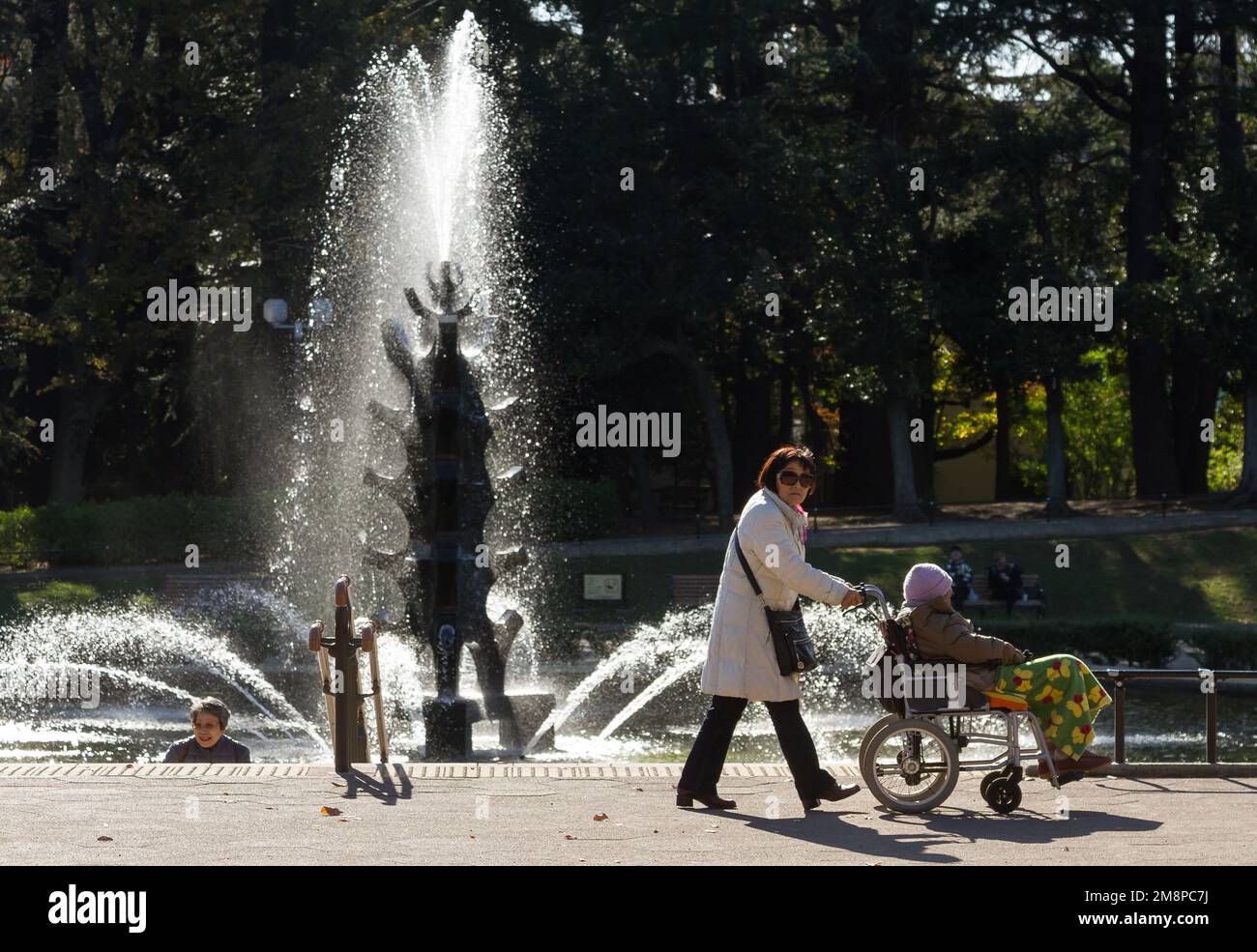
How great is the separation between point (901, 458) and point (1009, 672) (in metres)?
29.6

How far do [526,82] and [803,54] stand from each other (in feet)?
18.5

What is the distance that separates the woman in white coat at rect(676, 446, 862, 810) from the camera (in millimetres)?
8609

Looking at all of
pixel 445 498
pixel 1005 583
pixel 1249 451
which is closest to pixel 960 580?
pixel 1005 583

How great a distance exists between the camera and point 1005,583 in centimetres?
2812

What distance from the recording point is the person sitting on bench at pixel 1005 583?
28.1 meters

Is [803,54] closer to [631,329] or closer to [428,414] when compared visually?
[631,329]

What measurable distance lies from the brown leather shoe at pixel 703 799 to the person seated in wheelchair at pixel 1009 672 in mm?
1132

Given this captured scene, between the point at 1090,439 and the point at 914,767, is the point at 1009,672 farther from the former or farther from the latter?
the point at 1090,439

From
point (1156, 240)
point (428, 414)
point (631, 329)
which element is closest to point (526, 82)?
point (631, 329)

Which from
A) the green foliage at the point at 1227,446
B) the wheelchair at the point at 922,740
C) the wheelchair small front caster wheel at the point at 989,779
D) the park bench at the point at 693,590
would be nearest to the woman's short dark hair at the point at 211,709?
the wheelchair at the point at 922,740

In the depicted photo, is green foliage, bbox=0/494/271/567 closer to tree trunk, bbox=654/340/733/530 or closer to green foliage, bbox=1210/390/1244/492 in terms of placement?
tree trunk, bbox=654/340/733/530

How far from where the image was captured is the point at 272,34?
129 feet

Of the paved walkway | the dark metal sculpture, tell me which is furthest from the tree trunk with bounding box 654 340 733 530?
the paved walkway

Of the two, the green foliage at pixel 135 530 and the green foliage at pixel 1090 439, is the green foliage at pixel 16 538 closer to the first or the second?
the green foliage at pixel 135 530
